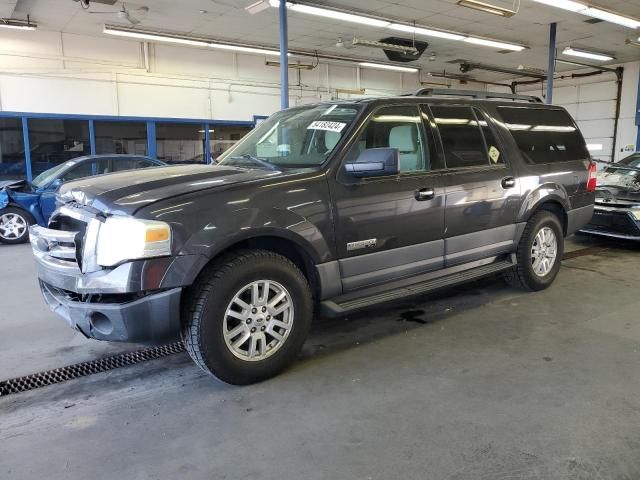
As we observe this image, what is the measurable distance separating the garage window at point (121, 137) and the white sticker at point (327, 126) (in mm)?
10658

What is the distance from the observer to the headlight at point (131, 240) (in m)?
2.55

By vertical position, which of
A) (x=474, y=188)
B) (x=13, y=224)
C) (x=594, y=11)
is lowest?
(x=13, y=224)

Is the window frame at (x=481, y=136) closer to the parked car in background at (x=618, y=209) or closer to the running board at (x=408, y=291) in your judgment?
the running board at (x=408, y=291)

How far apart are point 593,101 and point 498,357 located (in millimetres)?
18454

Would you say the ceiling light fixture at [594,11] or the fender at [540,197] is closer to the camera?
the fender at [540,197]

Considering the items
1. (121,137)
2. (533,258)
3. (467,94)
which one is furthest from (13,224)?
(533,258)

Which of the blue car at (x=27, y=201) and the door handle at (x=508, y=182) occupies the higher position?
the door handle at (x=508, y=182)

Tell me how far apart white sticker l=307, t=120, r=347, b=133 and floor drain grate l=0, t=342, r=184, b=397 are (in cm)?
192

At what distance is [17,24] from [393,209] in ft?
35.6

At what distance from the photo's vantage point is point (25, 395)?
2.95 m

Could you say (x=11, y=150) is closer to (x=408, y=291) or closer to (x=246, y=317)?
(x=246, y=317)

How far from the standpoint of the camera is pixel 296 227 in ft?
9.87

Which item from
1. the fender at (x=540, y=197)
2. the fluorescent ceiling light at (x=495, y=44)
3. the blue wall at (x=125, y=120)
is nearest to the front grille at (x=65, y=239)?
the fender at (x=540, y=197)

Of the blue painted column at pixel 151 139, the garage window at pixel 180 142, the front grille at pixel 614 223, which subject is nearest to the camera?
the front grille at pixel 614 223
